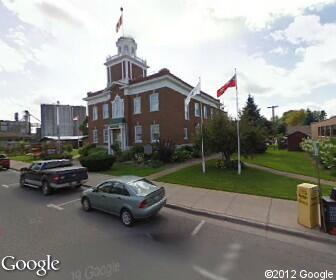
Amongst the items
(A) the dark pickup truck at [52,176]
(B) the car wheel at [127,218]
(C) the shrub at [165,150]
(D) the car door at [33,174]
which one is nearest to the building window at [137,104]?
(C) the shrub at [165,150]

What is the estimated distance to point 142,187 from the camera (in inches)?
311

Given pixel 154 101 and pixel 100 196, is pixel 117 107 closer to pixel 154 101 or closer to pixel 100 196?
pixel 154 101

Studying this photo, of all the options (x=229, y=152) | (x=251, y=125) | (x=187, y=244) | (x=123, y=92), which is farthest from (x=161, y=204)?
(x=123, y=92)

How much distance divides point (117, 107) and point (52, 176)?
18.5 meters

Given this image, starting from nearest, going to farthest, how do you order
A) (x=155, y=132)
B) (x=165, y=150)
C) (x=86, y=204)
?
(x=86, y=204) → (x=165, y=150) → (x=155, y=132)

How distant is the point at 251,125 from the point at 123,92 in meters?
16.9

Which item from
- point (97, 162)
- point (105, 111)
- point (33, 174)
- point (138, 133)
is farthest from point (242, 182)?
point (105, 111)

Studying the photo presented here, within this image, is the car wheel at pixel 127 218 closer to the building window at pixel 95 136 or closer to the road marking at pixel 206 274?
the road marking at pixel 206 274

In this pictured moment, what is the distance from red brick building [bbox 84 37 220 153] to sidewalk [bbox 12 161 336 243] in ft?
42.0

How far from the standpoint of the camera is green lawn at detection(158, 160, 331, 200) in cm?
1008

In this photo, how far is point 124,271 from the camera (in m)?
4.68

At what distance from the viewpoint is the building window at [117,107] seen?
2848cm

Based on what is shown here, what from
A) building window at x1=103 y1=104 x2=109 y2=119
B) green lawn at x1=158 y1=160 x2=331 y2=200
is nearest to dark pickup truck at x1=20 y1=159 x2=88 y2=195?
green lawn at x1=158 y1=160 x2=331 y2=200

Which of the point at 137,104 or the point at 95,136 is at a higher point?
the point at 137,104
